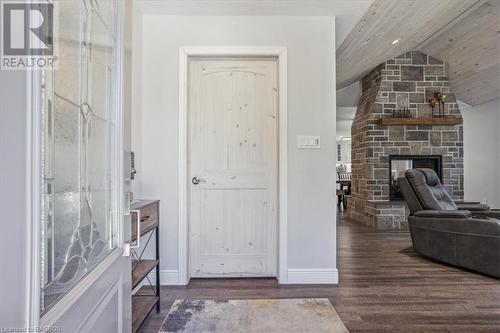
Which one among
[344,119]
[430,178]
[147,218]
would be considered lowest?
[147,218]

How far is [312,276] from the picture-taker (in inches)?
107

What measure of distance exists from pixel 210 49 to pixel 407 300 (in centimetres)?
273

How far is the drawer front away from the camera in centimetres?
179

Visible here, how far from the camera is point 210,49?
275 cm

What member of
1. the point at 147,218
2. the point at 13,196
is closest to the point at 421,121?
the point at 147,218

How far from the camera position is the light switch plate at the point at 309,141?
8.96ft

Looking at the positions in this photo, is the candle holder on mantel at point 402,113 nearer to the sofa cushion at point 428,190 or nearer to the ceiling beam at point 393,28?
the ceiling beam at point 393,28

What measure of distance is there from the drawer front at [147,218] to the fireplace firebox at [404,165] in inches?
183

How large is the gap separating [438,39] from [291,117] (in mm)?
3682

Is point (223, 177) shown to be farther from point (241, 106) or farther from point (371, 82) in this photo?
point (371, 82)

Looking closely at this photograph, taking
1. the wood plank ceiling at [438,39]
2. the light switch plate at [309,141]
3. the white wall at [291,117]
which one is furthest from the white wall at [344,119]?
the light switch plate at [309,141]

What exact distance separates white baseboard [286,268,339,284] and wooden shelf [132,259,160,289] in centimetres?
127

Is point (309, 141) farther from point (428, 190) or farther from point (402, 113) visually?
point (402, 113)

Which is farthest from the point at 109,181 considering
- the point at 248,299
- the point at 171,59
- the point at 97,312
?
the point at 171,59
